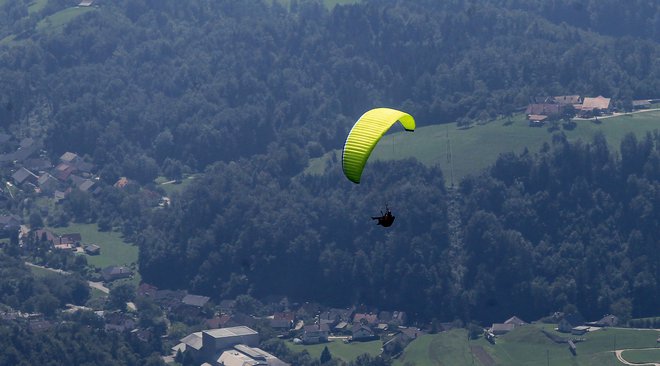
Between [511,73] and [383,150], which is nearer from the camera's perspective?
[383,150]

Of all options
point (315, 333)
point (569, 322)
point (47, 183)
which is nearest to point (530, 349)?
point (569, 322)

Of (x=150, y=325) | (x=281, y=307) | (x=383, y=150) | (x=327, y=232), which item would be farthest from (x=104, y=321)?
(x=383, y=150)

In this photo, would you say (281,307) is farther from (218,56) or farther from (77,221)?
(218,56)

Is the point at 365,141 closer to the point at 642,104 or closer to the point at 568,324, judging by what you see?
the point at 568,324

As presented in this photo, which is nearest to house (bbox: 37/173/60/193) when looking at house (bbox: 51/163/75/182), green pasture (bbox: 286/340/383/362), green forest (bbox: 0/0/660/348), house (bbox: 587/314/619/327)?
house (bbox: 51/163/75/182)

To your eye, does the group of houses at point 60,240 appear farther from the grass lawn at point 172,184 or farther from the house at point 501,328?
the house at point 501,328

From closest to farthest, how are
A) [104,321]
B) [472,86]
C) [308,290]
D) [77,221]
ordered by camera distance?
[104,321], [308,290], [77,221], [472,86]

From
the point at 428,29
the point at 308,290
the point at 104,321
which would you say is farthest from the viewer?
the point at 428,29

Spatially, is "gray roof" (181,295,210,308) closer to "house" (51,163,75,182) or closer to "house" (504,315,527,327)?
"house" (504,315,527,327)
